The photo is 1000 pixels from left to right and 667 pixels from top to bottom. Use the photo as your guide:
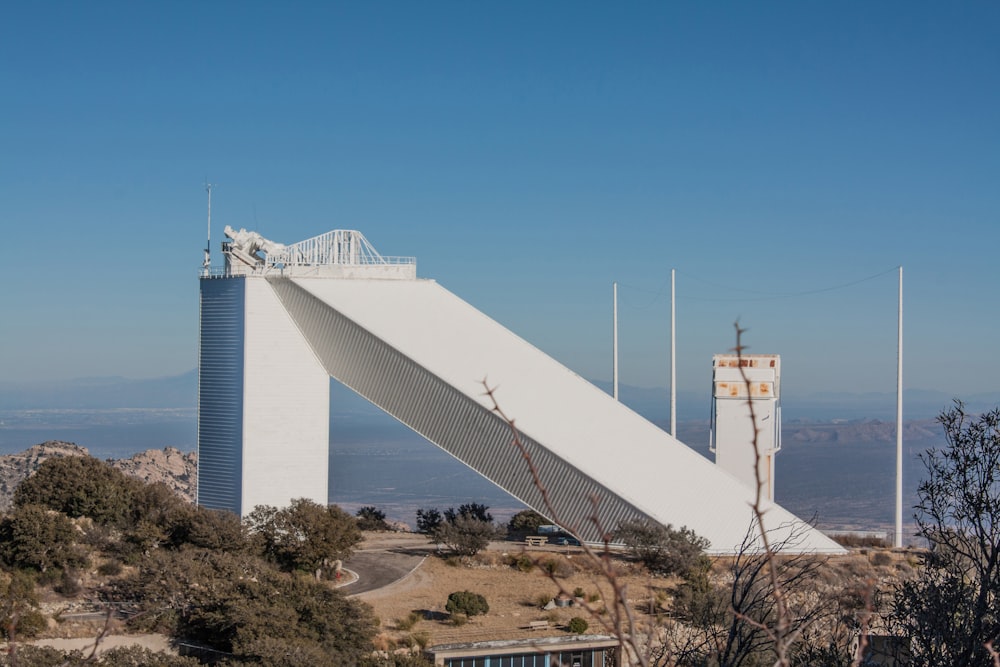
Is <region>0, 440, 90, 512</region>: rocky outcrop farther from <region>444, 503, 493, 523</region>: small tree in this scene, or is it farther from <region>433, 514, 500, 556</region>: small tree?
<region>433, 514, 500, 556</region>: small tree

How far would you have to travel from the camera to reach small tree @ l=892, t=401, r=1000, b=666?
5.77m

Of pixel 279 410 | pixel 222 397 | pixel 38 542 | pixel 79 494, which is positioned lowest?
pixel 38 542

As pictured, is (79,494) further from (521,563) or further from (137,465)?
(137,465)

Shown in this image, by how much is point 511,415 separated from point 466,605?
3937 mm

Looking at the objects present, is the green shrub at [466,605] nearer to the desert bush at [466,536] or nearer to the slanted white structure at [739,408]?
the desert bush at [466,536]

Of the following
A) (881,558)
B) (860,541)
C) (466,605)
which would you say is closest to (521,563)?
(466,605)

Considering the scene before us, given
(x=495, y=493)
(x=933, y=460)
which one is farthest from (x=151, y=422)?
(x=933, y=460)

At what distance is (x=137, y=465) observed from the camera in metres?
38.4

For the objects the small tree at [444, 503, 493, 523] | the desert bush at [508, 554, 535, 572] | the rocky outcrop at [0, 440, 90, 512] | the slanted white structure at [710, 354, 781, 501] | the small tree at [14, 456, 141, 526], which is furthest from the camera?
the rocky outcrop at [0, 440, 90, 512]

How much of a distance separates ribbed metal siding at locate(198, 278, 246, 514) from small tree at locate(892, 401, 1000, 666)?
13802 millimetres

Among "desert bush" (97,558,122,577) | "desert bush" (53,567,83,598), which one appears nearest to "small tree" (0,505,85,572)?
"desert bush" (53,567,83,598)

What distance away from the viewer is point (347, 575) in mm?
17453

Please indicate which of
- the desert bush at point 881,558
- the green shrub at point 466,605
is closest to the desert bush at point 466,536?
the green shrub at point 466,605

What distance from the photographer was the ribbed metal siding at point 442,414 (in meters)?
17.7
